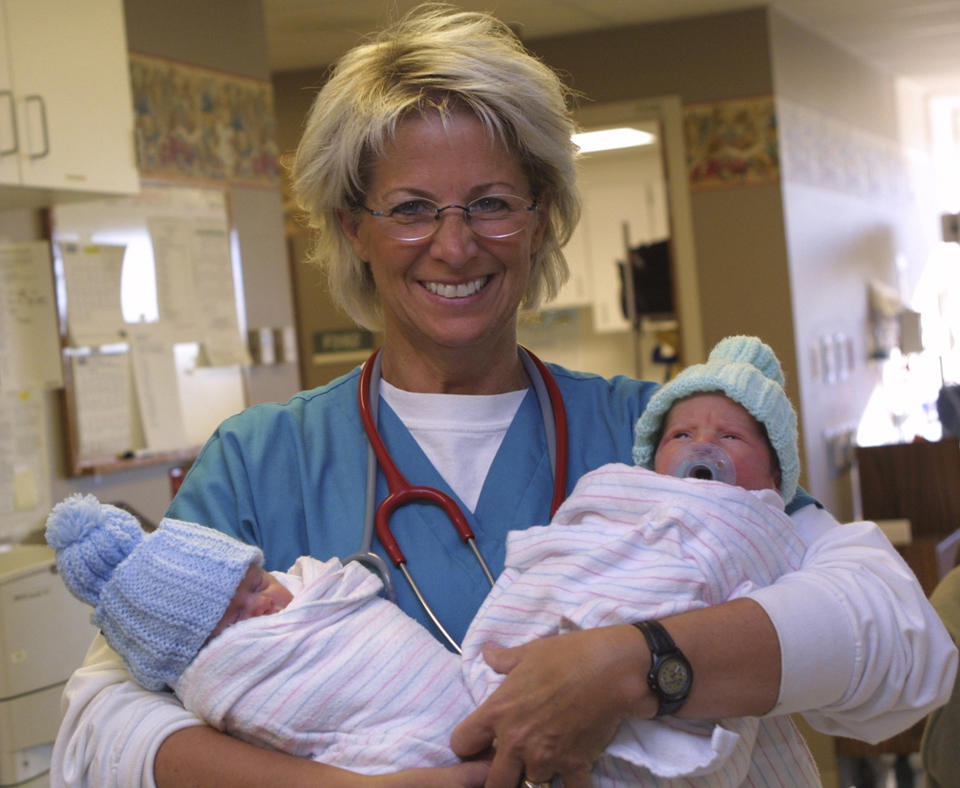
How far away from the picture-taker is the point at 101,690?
1209 mm

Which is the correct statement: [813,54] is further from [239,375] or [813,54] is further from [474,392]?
[474,392]

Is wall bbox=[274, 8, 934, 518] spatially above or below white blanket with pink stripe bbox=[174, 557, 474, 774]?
above

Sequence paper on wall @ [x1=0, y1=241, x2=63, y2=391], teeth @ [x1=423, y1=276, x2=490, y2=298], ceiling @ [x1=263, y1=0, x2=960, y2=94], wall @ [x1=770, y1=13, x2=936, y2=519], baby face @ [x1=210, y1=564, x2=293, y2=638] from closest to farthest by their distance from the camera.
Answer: baby face @ [x1=210, y1=564, x2=293, y2=638], teeth @ [x1=423, y1=276, x2=490, y2=298], paper on wall @ [x1=0, y1=241, x2=63, y2=391], ceiling @ [x1=263, y1=0, x2=960, y2=94], wall @ [x1=770, y1=13, x2=936, y2=519]

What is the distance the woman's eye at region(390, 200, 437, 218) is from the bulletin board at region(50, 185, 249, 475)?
6.67 ft

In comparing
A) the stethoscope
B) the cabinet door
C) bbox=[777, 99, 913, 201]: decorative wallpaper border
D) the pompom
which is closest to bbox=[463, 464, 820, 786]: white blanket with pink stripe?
the stethoscope

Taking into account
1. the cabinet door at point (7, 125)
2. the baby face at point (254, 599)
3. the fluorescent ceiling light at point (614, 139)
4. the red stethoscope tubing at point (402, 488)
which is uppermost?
the fluorescent ceiling light at point (614, 139)

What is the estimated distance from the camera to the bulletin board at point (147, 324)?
3188 mm

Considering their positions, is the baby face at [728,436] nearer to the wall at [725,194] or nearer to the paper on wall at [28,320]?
the paper on wall at [28,320]

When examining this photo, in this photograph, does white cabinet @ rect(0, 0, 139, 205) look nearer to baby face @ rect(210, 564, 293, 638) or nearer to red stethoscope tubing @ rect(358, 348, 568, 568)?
red stethoscope tubing @ rect(358, 348, 568, 568)

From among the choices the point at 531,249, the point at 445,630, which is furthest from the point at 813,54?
the point at 445,630

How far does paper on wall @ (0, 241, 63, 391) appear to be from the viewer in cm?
300

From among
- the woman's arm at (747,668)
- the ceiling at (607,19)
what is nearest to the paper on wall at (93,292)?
the ceiling at (607,19)

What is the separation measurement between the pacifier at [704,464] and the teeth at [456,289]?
300 millimetres

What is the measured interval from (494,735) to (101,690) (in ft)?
1.36
